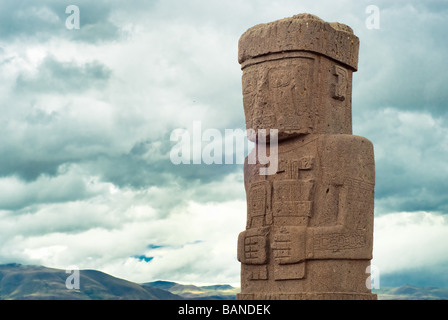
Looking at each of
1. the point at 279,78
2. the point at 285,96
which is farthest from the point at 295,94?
the point at 279,78

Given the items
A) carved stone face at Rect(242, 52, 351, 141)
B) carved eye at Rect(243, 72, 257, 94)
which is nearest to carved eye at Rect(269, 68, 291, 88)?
carved stone face at Rect(242, 52, 351, 141)

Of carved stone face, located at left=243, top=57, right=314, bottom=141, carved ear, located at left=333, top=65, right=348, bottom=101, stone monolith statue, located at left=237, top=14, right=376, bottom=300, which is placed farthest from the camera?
carved ear, located at left=333, top=65, right=348, bottom=101

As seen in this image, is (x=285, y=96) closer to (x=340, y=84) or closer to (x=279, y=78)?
(x=279, y=78)

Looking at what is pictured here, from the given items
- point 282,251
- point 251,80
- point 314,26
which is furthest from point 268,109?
point 282,251

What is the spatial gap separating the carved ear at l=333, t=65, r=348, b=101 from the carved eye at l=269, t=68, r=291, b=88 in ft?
3.25

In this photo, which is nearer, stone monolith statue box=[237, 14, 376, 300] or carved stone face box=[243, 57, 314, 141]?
stone monolith statue box=[237, 14, 376, 300]

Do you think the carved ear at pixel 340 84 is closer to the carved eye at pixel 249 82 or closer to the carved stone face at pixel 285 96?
the carved stone face at pixel 285 96

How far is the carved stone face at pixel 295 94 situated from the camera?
521 inches

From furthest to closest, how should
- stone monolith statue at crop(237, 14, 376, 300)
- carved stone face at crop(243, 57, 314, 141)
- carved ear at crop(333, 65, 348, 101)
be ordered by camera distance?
carved ear at crop(333, 65, 348, 101), carved stone face at crop(243, 57, 314, 141), stone monolith statue at crop(237, 14, 376, 300)

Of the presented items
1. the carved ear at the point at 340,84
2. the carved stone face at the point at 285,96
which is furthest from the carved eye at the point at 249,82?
the carved ear at the point at 340,84

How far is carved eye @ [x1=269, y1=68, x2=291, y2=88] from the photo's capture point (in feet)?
43.6

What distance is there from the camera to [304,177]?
13156 mm

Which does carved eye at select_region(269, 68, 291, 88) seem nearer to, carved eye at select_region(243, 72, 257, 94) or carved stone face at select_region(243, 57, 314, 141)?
carved stone face at select_region(243, 57, 314, 141)

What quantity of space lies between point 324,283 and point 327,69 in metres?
3.96
